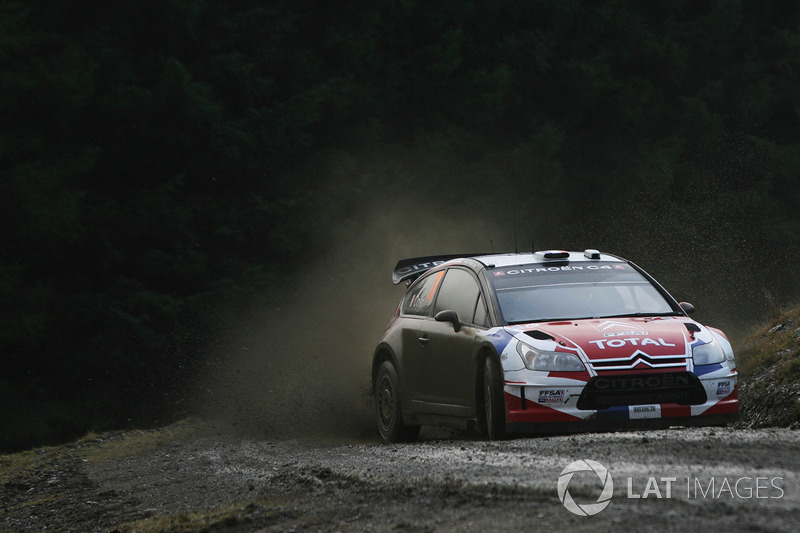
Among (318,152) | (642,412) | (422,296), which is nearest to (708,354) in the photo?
(642,412)

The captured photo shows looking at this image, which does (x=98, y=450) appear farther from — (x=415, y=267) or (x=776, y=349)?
(x=776, y=349)

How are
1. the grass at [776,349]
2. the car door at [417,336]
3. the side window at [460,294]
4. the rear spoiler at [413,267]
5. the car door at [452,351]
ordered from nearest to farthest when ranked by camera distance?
1. the car door at [452,351]
2. the side window at [460,294]
3. the car door at [417,336]
4. the grass at [776,349]
5. the rear spoiler at [413,267]

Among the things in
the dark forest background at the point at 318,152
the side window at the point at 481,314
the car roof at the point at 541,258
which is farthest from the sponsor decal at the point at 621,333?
the dark forest background at the point at 318,152

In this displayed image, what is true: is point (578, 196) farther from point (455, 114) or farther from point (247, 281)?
point (247, 281)

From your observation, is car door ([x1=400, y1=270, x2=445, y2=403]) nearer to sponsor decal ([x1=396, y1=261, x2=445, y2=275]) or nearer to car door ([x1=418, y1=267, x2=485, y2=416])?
car door ([x1=418, y1=267, x2=485, y2=416])

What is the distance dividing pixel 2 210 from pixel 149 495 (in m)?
14.6

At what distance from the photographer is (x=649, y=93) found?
33.2 metres

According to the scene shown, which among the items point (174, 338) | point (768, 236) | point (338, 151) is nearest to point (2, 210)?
point (174, 338)

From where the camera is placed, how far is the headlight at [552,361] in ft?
28.4

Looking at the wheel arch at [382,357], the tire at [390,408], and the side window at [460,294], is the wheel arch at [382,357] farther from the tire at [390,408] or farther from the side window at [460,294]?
the side window at [460,294]

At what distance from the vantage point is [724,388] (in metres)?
8.90

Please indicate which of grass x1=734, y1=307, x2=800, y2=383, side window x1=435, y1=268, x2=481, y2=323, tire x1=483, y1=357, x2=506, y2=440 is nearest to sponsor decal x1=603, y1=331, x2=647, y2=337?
tire x1=483, y1=357, x2=506, y2=440

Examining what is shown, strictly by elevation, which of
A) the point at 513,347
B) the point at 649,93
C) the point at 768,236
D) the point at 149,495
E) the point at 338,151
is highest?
the point at 649,93

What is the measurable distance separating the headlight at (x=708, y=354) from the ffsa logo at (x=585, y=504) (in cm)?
234
